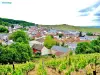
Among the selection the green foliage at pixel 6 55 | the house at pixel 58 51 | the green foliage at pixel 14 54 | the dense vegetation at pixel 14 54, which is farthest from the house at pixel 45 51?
the green foliage at pixel 6 55

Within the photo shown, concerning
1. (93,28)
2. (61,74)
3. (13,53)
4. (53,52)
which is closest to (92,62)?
(61,74)

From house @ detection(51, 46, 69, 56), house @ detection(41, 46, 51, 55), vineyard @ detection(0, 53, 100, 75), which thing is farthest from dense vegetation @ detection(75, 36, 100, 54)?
vineyard @ detection(0, 53, 100, 75)

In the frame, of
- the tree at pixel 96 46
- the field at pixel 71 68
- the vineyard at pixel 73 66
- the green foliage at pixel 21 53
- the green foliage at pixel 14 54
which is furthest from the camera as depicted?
the tree at pixel 96 46

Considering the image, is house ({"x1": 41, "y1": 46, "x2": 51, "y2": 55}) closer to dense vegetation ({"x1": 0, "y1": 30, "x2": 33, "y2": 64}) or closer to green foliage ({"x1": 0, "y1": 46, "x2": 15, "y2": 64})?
dense vegetation ({"x1": 0, "y1": 30, "x2": 33, "y2": 64})

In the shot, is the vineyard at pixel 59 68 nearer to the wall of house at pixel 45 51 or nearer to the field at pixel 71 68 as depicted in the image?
the field at pixel 71 68

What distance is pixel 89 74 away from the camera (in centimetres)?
1939

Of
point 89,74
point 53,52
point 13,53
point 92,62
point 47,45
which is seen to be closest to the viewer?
point 89,74

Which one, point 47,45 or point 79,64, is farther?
point 47,45

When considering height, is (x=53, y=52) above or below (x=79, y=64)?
below

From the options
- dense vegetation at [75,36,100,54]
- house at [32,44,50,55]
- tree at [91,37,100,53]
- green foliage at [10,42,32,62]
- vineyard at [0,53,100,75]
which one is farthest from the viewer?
house at [32,44,50,55]

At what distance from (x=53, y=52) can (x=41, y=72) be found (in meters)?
34.2

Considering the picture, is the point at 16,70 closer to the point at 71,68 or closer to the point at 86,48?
the point at 71,68

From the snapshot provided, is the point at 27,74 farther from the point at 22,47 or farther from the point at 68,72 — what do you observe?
the point at 22,47

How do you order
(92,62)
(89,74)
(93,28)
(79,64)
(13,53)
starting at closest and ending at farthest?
(89,74)
(79,64)
(92,62)
(13,53)
(93,28)
